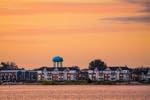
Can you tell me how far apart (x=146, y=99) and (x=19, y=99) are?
1765 cm

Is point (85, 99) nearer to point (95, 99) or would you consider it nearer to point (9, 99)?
point (95, 99)

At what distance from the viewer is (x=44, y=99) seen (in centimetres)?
12119

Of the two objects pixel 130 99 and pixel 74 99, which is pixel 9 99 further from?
pixel 130 99

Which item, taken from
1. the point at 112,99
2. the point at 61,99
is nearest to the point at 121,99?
the point at 112,99

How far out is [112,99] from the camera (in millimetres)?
119938

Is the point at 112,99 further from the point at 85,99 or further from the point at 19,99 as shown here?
the point at 19,99

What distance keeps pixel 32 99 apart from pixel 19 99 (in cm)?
280

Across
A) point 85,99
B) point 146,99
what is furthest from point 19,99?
point 146,99

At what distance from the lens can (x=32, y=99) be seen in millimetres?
121250

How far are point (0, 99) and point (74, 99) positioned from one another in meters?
10.3

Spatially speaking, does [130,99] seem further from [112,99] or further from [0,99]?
[0,99]

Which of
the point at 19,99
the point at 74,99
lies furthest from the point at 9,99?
the point at 74,99

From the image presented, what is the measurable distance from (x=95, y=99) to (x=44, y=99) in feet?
22.9

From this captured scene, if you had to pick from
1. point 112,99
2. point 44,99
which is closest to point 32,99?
point 44,99
